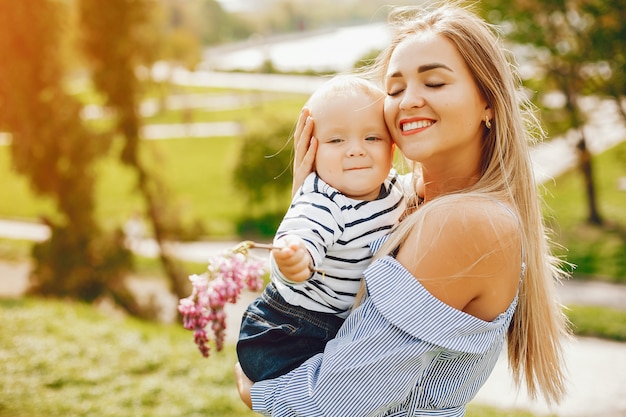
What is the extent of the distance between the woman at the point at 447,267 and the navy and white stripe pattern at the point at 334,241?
0.10 m

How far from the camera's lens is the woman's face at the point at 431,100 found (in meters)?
2.01

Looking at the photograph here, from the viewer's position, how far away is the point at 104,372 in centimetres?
624

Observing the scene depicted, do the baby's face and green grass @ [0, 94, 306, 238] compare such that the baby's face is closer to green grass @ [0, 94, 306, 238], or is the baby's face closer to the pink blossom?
the pink blossom

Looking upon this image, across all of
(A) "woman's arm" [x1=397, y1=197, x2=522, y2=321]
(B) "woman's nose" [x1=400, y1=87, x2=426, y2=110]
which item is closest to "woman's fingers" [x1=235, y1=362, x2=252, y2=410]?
(A) "woman's arm" [x1=397, y1=197, x2=522, y2=321]

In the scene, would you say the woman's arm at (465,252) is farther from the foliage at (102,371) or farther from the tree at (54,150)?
the tree at (54,150)

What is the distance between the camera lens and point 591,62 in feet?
44.3

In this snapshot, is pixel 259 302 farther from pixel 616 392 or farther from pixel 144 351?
pixel 616 392

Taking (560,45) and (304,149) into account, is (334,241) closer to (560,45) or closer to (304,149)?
(304,149)

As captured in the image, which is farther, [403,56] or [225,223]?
[225,223]

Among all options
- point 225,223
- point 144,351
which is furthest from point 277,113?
point 144,351

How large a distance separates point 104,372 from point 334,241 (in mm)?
4929

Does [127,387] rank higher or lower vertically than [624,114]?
lower

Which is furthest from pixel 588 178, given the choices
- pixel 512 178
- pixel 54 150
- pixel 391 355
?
pixel 391 355

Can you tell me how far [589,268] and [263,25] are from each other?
18.9 metres
